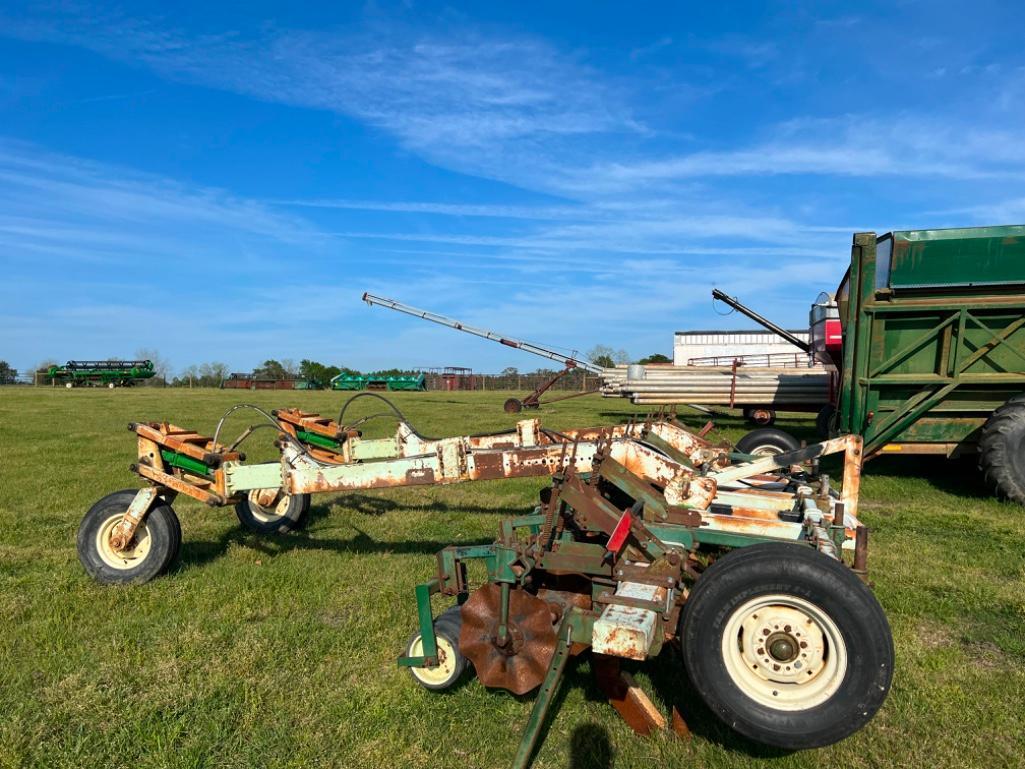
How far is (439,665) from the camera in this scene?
3.67m

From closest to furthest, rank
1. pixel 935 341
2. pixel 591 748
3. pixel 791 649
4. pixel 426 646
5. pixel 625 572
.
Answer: pixel 791 649 < pixel 591 748 < pixel 625 572 < pixel 426 646 < pixel 935 341

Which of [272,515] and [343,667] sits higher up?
[272,515]

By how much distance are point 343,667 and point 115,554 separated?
2496 millimetres

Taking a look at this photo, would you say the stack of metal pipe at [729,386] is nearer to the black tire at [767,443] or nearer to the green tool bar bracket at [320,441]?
the black tire at [767,443]

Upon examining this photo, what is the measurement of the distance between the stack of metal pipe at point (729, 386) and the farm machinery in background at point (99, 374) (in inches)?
1956

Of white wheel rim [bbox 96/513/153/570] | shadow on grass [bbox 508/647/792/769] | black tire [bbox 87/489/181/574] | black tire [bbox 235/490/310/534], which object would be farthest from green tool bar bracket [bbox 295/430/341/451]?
shadow on grass [bbox 508/647/792/769]

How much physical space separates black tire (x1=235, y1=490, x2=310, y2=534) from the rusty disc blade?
395cm

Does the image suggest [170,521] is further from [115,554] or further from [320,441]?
[320,441]

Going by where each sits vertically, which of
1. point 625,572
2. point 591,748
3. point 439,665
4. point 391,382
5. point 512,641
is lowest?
point 591,748

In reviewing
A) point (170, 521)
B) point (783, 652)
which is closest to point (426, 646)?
point (783, 652)

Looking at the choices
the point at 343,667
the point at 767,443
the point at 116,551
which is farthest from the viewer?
the point at 767,443

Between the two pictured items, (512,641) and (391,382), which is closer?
(512,641)

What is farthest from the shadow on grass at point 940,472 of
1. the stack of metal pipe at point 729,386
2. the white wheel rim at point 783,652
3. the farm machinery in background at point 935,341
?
the white wheel rim at point 783,652

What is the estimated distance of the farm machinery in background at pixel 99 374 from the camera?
54688 mm
